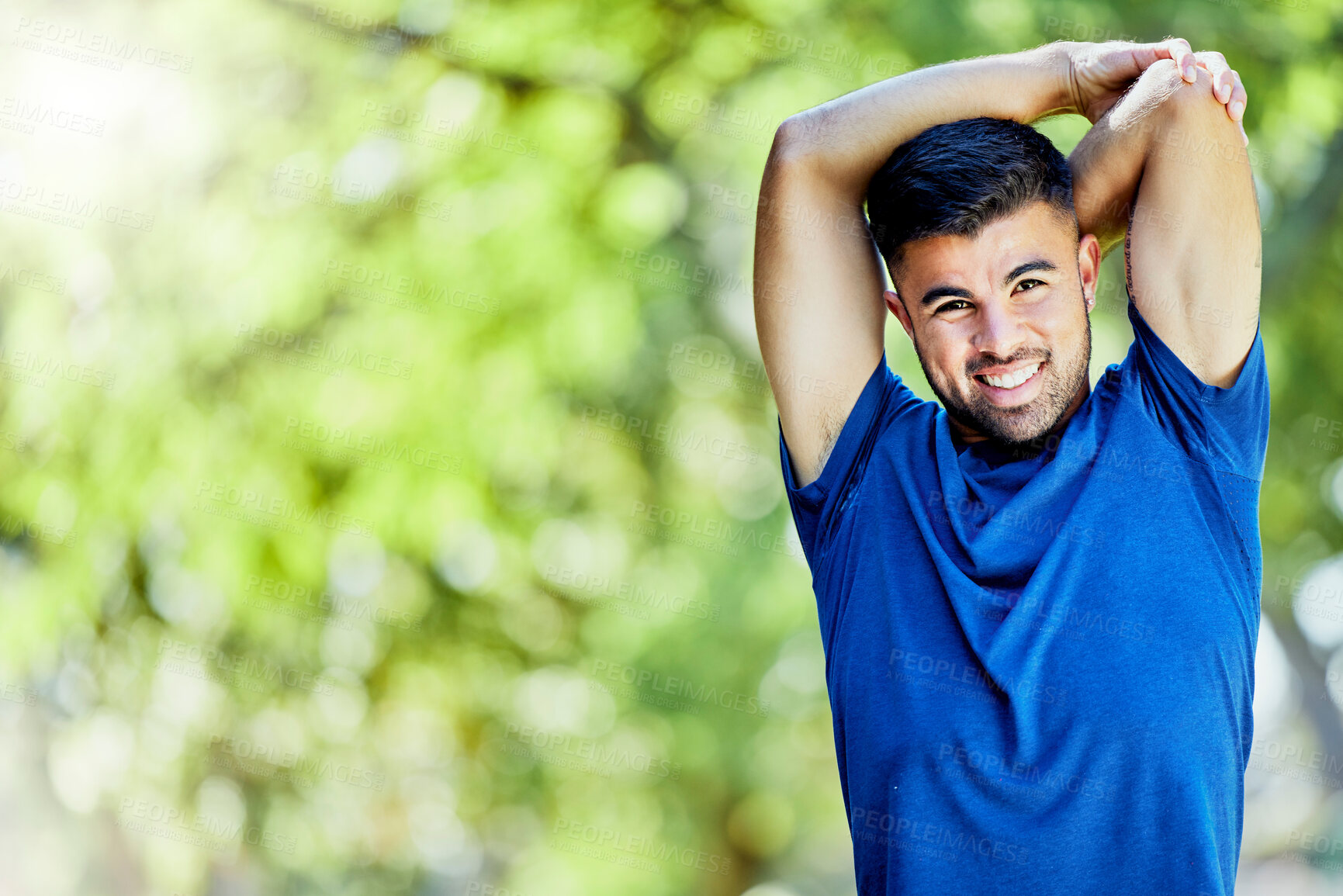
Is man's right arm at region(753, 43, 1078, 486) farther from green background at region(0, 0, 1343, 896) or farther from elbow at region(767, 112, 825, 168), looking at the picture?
green background at region(0, 0, 1343, 896)

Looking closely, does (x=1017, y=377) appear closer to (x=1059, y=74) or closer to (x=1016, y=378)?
(x=1016, y=378)

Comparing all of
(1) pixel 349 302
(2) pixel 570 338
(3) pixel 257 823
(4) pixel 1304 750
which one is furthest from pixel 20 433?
(4) pixel 1304 750

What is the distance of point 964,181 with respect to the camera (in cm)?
137

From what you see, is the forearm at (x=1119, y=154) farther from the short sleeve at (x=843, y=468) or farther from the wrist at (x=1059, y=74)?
the short sleeve at (x=843, y=468)

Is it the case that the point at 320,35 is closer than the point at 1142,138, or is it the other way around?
the point at 1142,138

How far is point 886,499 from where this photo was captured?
1.41 meters

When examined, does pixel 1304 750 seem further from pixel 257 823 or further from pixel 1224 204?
pixel 257 823

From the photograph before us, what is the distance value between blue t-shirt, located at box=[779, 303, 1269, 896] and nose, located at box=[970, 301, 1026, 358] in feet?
0.44

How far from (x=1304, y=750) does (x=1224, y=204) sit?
3.44 meters

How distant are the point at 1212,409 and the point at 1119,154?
1.21ft

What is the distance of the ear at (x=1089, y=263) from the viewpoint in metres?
1.46

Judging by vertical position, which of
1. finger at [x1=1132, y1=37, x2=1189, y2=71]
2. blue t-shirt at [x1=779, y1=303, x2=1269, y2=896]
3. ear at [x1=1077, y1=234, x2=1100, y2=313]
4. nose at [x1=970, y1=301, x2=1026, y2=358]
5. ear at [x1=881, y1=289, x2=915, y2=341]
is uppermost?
finger at [x1=1132, y1=37, x2=1189, y2=71]

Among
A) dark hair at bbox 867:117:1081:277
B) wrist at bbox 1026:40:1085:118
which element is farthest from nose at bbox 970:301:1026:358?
wrist at bbox 1026:40:1085:118

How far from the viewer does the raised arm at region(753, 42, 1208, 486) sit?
1.47m
